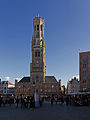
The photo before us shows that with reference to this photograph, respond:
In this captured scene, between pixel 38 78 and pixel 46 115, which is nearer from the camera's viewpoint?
pixel 46 115

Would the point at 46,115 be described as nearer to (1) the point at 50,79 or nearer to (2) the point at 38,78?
(2) the point at 38,78

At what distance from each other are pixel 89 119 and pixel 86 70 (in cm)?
5307

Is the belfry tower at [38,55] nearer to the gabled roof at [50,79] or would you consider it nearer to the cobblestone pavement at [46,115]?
the gabled roof at [50,79]

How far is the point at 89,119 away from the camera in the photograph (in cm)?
1616

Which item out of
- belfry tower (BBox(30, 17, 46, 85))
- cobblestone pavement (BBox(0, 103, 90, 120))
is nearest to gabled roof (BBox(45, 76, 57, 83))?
belfry tower (BBox(30, 17, 46, 85))

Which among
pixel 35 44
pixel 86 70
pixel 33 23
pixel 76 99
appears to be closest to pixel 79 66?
pixel 86 70

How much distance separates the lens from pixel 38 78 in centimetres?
11106

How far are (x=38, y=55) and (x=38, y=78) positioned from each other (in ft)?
42.4

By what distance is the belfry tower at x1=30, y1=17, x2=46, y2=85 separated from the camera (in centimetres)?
11125

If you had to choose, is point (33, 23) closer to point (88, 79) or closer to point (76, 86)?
point (76, 86)

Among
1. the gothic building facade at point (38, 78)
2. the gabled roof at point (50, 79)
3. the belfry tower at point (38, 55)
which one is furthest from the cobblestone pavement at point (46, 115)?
the gabled roof at point (50, 79)

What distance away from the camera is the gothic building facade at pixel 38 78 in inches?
4385

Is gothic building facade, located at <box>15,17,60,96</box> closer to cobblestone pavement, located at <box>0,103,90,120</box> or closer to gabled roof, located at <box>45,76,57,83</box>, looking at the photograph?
gabled roof, located at <box>45,76,57,83</box>

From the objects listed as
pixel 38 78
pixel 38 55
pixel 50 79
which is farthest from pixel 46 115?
pixel 50 79
